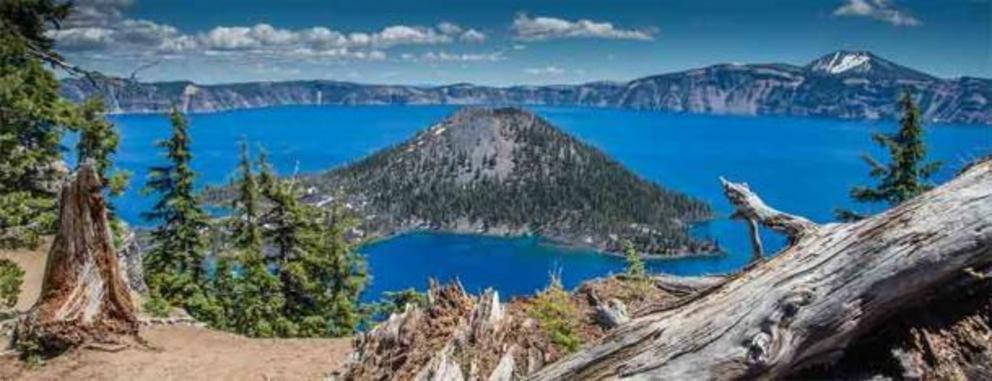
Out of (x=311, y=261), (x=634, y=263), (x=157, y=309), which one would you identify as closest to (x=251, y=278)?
(x=311, y=261)

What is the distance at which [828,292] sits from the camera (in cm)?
738

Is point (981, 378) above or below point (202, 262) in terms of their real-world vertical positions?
above

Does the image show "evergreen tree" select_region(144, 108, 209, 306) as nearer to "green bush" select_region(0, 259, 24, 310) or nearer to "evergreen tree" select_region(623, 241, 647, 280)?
"green bush" select_region(0, 259, 24, 310)

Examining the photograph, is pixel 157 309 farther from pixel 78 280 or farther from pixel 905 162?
pixel 905 162

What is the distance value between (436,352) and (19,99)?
24705mm

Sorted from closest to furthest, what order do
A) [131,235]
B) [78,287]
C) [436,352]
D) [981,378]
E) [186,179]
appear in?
[981,378], [436,352], [78,287], [131,235], [186,179]

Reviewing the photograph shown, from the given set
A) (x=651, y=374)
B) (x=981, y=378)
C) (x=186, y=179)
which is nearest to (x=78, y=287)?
(x=651, y=374)

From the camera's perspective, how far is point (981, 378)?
7.01 m

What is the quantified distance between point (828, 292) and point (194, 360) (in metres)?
16.3

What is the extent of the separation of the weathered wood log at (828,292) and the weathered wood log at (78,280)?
14549mm

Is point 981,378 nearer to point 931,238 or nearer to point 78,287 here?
point 931,238

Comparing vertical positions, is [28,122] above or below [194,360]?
above

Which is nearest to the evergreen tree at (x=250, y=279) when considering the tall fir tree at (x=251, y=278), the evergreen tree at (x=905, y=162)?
the tall fir tree at (x=251, y=278)

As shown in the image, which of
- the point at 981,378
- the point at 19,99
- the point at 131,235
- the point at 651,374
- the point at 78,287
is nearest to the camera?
the point at 981,378
